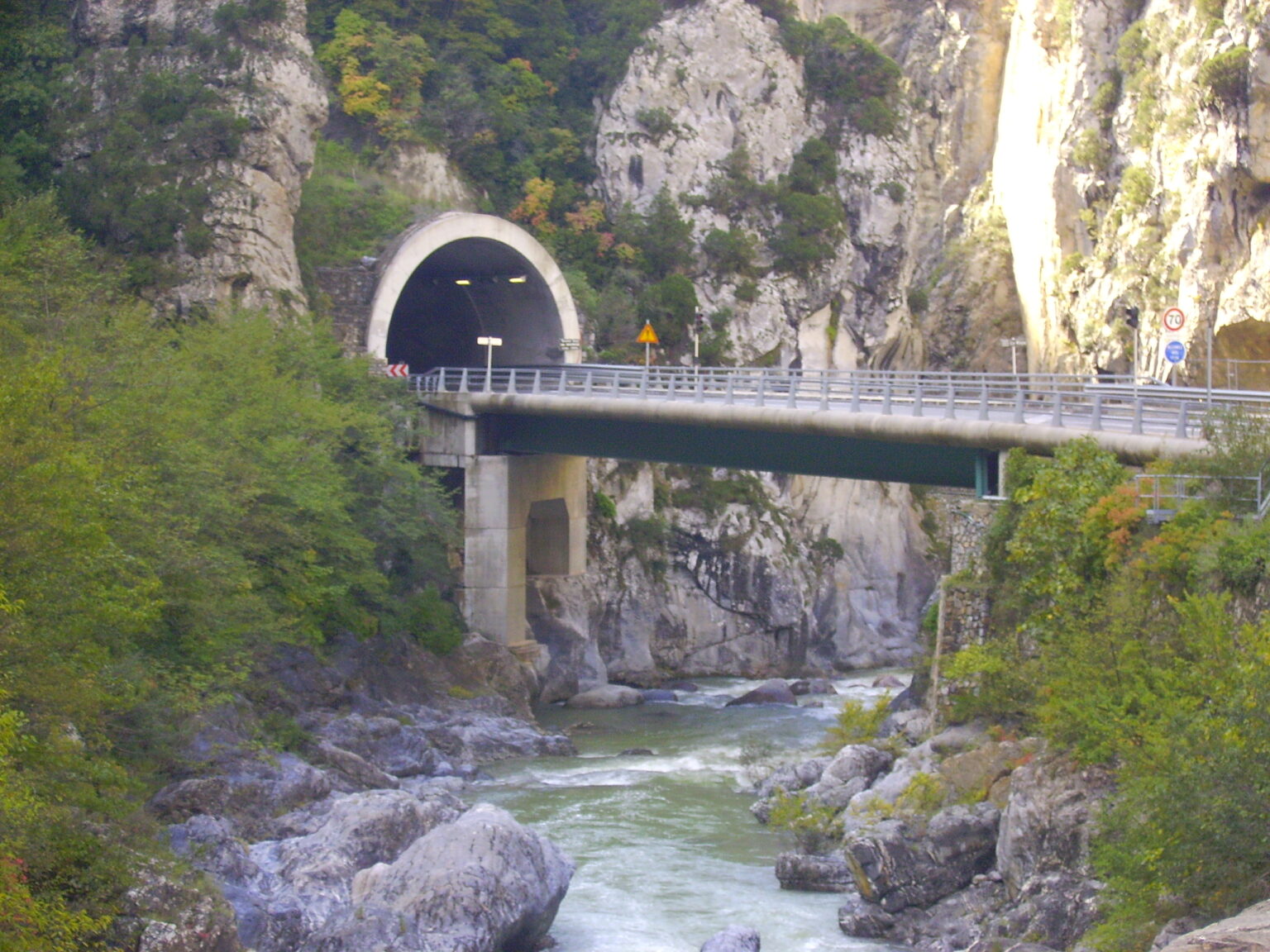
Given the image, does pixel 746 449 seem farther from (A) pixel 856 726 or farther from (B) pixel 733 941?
(B) pixel 733 941

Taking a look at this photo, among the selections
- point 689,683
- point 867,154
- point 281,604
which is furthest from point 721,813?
point 867,154

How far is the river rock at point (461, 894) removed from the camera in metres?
19.3

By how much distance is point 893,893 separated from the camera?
22.1 metres

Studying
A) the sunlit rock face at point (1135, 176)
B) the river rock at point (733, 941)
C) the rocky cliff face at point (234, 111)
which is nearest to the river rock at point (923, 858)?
the river rock at point (733, 941)

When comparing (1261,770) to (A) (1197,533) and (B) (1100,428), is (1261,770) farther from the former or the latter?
(B) (1100,428)

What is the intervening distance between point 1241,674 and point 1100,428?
39.2 ft

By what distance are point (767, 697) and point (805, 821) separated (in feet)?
60.7

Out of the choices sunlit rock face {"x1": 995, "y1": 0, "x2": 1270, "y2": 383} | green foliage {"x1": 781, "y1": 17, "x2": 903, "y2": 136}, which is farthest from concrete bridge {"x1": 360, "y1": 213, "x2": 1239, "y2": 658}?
green foliage {"x1": 781, "y1": 17, "x2": 903, "y2": 136}

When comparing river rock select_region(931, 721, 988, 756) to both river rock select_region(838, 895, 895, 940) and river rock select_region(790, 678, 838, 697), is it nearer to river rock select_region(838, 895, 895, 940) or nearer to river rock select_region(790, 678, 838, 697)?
river rock select_region(838, 895, 895, 940)

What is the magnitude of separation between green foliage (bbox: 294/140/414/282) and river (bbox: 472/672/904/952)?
54.7 ft

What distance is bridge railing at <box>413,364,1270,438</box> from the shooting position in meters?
29.1

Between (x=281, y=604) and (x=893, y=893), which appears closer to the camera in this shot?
(x=893, y=893)

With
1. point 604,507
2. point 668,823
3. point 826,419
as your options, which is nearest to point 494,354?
point 604,507

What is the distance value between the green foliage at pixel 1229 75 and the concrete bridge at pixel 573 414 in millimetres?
9372
